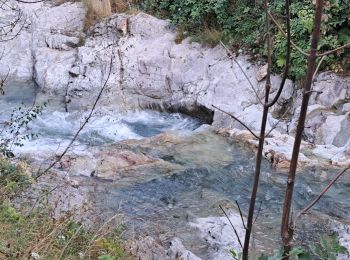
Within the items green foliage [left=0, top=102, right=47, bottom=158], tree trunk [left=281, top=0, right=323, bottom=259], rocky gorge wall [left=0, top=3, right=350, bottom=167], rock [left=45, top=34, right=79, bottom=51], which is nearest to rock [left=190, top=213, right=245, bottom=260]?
green foliage [left=0, top=102, right=47, bottom=158]

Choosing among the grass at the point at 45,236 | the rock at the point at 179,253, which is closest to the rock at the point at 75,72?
the grass at the point at 45,236

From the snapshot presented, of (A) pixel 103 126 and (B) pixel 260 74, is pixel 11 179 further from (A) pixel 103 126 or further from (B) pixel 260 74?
(B) pixel 260 74

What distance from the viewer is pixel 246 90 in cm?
859

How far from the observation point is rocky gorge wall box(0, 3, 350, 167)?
7613mm

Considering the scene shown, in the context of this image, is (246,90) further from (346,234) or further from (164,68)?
(346,234)

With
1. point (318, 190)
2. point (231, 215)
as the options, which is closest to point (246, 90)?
point (318, 190)

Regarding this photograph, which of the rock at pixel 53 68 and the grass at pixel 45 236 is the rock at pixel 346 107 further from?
the rock at pixel 53 68

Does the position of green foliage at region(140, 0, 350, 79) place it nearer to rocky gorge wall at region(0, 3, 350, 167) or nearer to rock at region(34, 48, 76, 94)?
rocky gorge wall at region(0, 3, 350, 167)

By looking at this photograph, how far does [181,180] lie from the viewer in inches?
247

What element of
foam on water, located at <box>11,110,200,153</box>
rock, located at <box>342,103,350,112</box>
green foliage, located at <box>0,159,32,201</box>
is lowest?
foam on water, located at <box>11,110,200,153</box>

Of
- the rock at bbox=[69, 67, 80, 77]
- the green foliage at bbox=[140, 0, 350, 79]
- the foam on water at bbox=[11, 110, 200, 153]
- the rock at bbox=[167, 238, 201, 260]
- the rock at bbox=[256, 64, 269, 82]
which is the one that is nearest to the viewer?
the rock at bbox=[167, 238, 201, 260]

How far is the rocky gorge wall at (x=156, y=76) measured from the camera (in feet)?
25.0

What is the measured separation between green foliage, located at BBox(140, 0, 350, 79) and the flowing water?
1779 mm

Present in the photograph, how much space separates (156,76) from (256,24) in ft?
6.90
